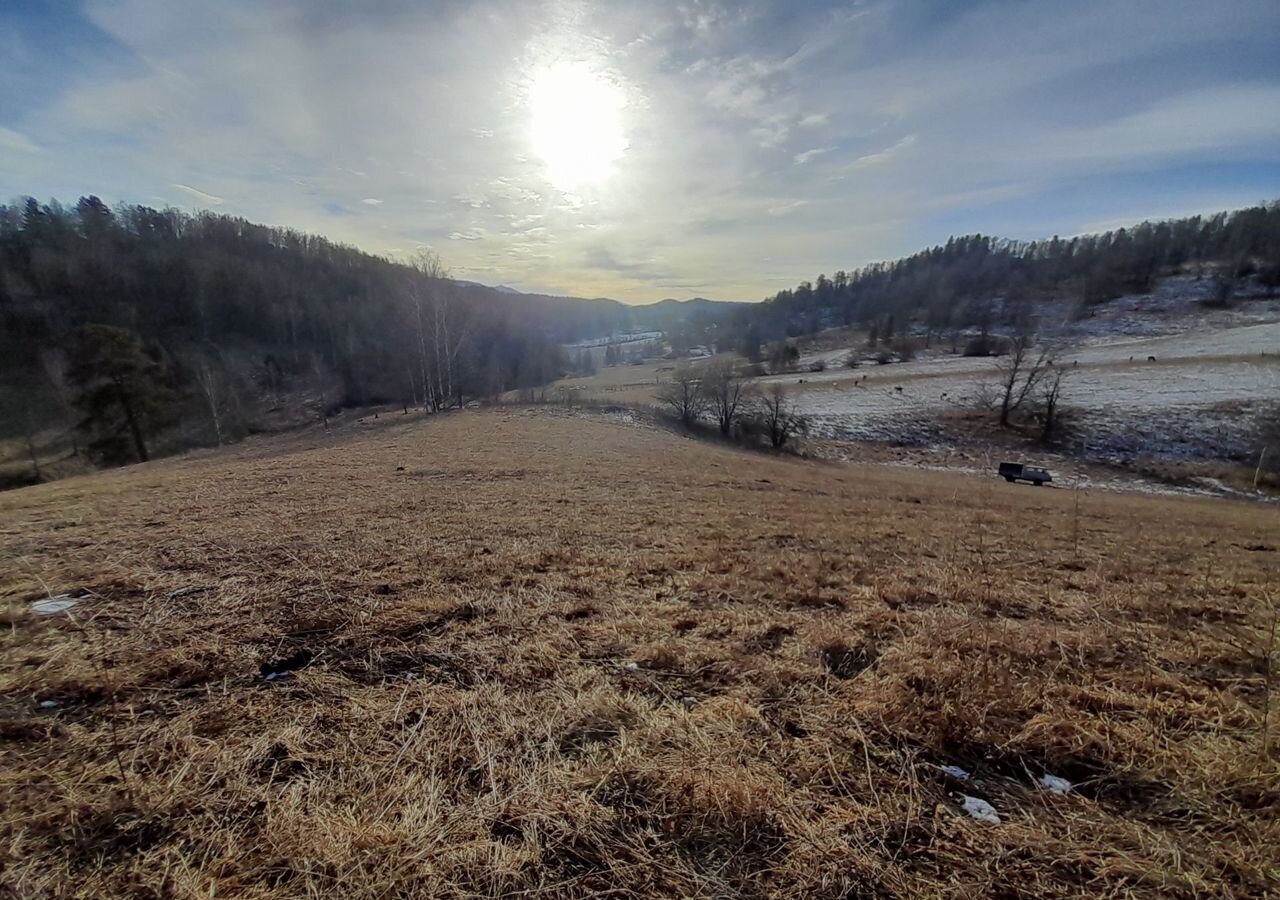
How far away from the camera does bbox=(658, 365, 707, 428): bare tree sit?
38312mm

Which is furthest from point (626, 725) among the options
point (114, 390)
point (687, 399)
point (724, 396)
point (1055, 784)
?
point (114, 390)

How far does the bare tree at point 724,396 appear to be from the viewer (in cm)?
3791

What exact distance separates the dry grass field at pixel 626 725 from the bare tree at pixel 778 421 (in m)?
29.9

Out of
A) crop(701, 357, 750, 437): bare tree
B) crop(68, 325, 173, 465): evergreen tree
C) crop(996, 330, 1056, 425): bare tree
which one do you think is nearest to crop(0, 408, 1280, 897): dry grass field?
crop(701, 357, 750, 437): bare tree

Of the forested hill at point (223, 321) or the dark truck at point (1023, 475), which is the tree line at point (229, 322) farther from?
the dark truck at point (1023, 475)

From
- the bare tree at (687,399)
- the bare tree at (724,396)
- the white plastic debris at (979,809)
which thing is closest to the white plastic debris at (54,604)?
the white plastic debris at (979,809)

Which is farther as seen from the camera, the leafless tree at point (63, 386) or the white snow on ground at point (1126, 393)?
the leafless tree at point (63, 386)

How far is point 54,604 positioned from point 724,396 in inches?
1414

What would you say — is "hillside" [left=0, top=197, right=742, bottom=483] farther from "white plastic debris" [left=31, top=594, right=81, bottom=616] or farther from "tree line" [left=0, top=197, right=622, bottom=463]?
"white plastic debris" [left=31, top=594, right=81, bottom=616]

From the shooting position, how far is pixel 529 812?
6.95ft

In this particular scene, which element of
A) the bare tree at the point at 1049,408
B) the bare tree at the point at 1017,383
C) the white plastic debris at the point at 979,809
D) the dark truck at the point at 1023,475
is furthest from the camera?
the bare tree at the point at 1017,383

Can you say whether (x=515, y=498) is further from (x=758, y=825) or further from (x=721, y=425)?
(x=721, y=425)

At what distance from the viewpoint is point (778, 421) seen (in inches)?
1441

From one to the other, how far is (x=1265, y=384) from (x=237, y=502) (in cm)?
6007
